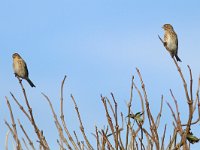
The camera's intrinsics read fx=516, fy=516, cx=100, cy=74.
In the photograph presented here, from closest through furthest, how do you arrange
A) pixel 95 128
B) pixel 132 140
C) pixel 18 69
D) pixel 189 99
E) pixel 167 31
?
pixel 189 99 → pixel 132 140 → pixel 95 128 → pixel 167 31 → pixel 18 69

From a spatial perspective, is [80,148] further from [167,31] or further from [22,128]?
[167,31]

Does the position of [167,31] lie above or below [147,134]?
above

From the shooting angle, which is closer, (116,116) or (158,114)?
(116,116)

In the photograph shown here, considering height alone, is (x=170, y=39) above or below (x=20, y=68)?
below

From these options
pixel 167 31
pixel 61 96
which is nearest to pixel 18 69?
pixel 167 31

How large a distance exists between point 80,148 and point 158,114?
79 cm

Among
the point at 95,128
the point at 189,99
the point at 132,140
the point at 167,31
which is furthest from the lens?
the point at 167,31

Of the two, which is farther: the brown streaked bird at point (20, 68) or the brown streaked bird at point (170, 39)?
the brown streaked bird at point (20, 68)

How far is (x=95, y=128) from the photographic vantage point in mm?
3984

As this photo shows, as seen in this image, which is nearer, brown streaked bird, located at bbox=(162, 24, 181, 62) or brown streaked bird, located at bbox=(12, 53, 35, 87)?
brown streaked bird, located at bbox=(162, 24, 181, 62)

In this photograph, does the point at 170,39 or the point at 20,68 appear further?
the point at 20,68

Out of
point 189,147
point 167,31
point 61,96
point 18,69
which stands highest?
point 18,69

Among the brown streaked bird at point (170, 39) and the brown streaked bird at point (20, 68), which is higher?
the brown streaked bird at point (20, 68)

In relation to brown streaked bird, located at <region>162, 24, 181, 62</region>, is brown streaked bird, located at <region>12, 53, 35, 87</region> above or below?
above
